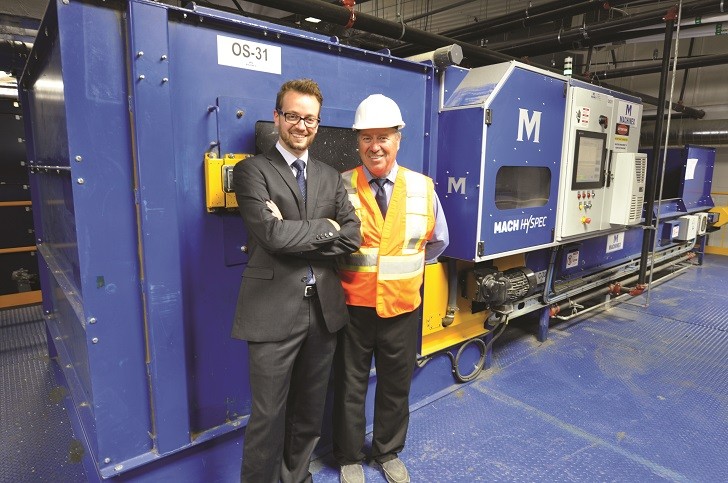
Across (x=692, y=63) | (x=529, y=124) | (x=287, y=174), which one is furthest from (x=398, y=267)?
(x=692, y=63)

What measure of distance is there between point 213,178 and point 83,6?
711 millimetres

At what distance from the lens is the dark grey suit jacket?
1.59 meters

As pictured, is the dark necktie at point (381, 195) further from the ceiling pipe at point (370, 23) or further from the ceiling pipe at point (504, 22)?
the ceiling pipe at point (504, 22)

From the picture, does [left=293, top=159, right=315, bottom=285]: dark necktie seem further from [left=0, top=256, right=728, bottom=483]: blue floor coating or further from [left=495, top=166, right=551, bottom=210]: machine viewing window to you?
[left=495, top=166, right=551, bottom=210]: machine viewing window

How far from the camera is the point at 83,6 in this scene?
150 centimetres

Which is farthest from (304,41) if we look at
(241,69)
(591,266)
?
(591,266)

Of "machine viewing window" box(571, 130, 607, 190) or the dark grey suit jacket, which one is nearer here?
the dark grey suit jacket

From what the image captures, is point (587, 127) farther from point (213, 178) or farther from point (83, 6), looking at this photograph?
point (83, 6)

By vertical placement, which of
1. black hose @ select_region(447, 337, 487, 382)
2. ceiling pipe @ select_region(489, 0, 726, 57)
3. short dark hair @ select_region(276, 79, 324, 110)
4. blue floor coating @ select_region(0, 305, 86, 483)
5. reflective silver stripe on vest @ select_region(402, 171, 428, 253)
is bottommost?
blue floor coating @ select_region(0, 305, 86, 483)

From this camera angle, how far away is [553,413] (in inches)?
114

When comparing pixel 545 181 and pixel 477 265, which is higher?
pixel 545 181

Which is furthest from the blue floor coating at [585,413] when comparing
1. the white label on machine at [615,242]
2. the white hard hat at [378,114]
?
the white hard hat at [378,114]

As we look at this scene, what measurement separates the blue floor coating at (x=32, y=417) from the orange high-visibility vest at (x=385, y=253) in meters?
1.77

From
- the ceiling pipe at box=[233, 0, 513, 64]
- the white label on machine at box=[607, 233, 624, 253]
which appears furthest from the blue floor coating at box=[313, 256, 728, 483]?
the ceiling pipe at box=[233, 0, 513, 64]
